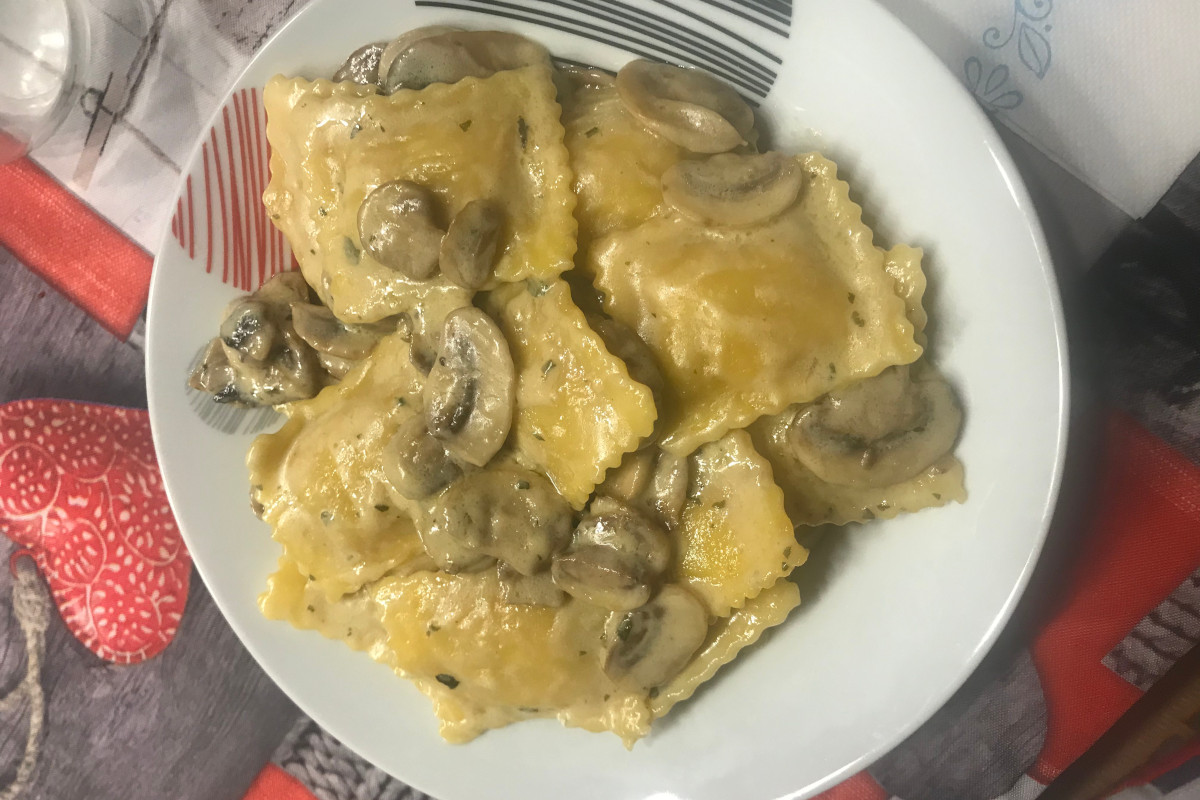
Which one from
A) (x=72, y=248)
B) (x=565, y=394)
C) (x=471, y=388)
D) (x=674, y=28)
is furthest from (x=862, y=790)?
(x=72, y=248)

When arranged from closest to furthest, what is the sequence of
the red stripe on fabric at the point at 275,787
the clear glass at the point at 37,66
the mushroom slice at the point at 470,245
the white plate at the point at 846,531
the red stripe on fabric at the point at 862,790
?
1. the white plate at the point at 846,531
2. the mushroom slice at the point at 470,245
3. the red stripe on fabric at the point at 862,790
4. the clear glass at the point at 37,66
5. the red stripe on fabric at the point at 275,787

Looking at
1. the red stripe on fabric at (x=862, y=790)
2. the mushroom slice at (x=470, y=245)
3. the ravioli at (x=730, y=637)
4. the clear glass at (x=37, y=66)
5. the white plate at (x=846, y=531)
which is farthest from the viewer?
the clear glass at (x=37, y=66)

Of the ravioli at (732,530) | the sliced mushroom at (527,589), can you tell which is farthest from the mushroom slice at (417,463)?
the ravioli at (732,530)

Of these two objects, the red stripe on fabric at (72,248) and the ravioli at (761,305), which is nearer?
the ravioli at (761,305)

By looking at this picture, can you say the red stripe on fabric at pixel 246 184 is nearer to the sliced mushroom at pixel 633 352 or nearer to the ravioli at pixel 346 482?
the ravioli at pixel 346 482

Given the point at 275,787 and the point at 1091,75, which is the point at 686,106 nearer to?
the point at 1091,75

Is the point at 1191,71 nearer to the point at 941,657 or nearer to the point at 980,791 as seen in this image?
the point at 941,657
